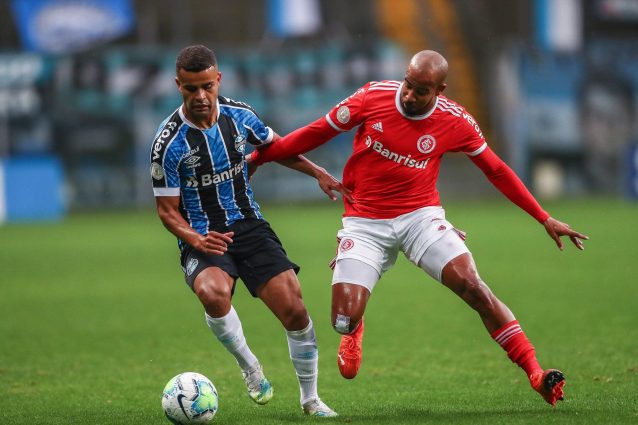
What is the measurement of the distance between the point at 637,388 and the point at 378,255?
6.24 ft

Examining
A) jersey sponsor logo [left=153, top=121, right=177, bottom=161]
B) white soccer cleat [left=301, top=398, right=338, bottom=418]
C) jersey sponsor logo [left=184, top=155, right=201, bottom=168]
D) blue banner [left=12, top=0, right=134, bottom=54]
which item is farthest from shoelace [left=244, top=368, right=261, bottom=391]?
blue banner [left=12, top=0, right=134, bottom=54]

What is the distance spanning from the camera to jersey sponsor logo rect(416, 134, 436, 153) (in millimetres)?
6742

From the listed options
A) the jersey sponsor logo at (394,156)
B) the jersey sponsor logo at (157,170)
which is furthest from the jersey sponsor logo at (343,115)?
the jersey sponsor logo at (157,170)

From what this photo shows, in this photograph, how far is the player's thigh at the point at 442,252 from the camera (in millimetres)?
6605

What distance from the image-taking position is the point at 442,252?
6.63 meters

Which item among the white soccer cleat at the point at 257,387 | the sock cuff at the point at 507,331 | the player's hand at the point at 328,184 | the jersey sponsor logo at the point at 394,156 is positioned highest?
the jersey sponsor logo at the point at 394,156

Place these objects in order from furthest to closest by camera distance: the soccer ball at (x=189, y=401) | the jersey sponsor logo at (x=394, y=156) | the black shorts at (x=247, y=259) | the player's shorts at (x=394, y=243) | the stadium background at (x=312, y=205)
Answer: the stadium background at (x=312, y=205) → the jersey sponsor logo at (x=394, y=156) → the player's shorts at (x=394, y=243) → the black shorts at (x=247, y=259) → the soccer ball at (x=189, y=401)

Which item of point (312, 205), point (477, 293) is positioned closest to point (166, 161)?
point (477, 293)

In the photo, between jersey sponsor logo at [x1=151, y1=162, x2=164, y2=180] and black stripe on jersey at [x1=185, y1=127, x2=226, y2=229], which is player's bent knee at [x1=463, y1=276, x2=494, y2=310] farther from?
jersey sponsor logo at [x1=151, y1=162, x2=164, y2=180]

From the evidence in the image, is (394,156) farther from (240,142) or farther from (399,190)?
Result: (240,142)

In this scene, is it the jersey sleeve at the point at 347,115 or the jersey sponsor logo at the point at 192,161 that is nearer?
the jersey sponsor logo at the point at 192,161

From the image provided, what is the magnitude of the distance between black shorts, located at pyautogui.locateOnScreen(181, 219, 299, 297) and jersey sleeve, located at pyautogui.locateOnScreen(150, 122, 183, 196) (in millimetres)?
432

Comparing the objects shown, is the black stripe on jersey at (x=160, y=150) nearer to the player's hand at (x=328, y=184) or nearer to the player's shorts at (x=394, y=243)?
the player's hand at (x=328, y=184)

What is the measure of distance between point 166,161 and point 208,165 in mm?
277
